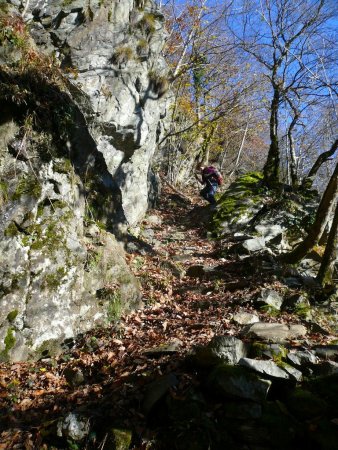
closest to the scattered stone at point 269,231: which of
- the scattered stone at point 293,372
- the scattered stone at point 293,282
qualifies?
the scattered stone at point 293,282

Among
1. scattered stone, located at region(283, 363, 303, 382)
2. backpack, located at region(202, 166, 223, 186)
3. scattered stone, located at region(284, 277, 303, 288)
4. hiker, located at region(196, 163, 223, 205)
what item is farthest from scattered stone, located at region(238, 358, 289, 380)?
backpack, located at region(202, 166, 223, 186)

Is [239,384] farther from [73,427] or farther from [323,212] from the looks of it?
[323,212]

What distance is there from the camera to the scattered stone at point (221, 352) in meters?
4.28

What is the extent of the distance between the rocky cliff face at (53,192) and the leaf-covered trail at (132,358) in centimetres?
45

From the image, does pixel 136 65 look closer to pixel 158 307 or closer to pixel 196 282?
pixel 196 282

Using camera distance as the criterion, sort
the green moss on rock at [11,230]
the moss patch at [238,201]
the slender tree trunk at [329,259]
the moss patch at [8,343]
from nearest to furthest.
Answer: the moss patch at [8,343] < the green moss on rock at [11,230] < the slender tree trunk at [329,259] < the moss patch at [238,201]

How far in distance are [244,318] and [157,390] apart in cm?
248

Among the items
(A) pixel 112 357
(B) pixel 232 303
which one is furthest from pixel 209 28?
(A) pixel 112 357

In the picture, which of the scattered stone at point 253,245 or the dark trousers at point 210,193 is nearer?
the scattered stone at point 253,245

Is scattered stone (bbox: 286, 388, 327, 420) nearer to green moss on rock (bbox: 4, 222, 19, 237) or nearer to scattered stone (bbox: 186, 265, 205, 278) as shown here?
green moss on rock (bbox: 4, 222, 19, 237)

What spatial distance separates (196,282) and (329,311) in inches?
116

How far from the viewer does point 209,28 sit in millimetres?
17719

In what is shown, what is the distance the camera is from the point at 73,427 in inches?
150

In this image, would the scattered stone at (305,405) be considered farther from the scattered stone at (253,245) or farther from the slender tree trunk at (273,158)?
the slender tree trunk at (273,158)
